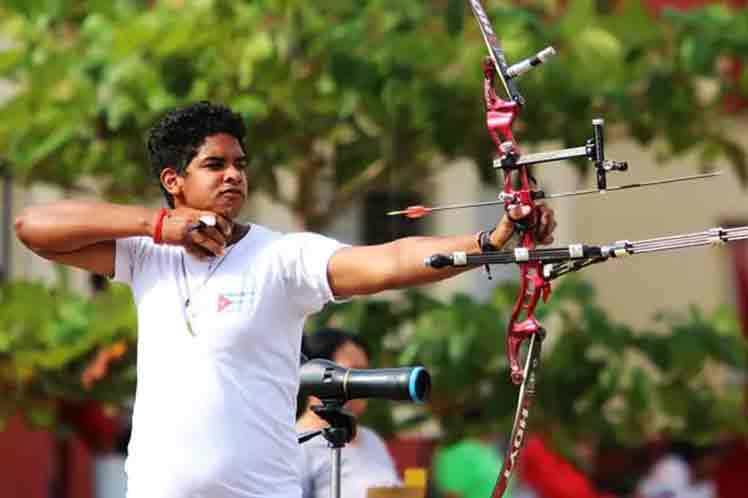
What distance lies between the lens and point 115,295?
8125 mm

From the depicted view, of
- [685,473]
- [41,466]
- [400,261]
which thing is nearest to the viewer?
[400,261]

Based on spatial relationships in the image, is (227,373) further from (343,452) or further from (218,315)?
(343,452)

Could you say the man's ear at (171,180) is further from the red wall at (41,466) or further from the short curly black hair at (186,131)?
the red wall at (41,466)

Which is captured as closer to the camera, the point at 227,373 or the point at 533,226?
the point at 533,226

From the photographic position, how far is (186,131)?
3.83m

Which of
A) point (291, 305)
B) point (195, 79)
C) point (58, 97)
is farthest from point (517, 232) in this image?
point (58, 97)

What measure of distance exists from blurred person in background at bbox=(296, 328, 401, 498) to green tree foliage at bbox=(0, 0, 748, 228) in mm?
2085

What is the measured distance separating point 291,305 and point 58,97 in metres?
4.45

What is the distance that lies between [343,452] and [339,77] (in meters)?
2.63

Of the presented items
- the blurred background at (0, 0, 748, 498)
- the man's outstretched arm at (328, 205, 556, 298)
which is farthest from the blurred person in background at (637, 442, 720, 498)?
the man's outstretched arm at (328, 205, 556, 298)

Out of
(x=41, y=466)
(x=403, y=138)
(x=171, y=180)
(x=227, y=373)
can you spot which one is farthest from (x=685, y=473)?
(x=227, y=373)

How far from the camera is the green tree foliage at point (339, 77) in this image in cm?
743

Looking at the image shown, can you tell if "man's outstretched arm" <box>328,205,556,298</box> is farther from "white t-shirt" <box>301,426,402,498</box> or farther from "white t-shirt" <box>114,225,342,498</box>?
"white t-shirt" <box>301,426,402,498</box>

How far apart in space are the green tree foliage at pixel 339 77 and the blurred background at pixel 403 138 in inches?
0.4
